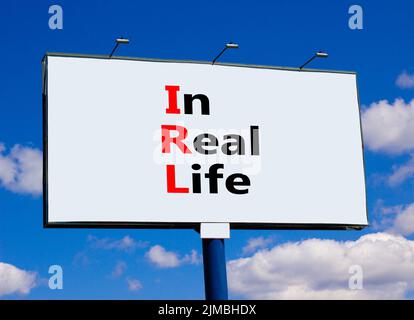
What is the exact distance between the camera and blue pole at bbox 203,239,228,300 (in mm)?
20109

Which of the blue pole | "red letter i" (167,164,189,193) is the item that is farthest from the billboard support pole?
"red letter i" (167,164,189,193)

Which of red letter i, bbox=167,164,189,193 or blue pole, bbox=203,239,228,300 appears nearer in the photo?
blue pole, bbox=203,239,228,300

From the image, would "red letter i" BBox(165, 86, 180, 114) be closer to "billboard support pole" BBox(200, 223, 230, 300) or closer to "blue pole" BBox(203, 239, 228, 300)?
"billboard support pole" BBox(200, 223, 230, 300)

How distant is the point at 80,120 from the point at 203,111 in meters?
3.09

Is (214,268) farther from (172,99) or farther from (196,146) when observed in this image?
(172,99)

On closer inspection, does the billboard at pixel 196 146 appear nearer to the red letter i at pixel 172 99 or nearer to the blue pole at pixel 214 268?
the red letter i at pixel 172 99

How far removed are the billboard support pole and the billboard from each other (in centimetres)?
26

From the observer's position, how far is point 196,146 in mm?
20781

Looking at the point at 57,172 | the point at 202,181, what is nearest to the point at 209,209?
the point at 202,181

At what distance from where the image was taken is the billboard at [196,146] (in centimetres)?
2000

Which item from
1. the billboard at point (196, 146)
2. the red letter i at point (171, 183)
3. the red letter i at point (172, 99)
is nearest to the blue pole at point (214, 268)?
the billboard at point (196, 146)

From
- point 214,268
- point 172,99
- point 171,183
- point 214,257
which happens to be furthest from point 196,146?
point 214,268
